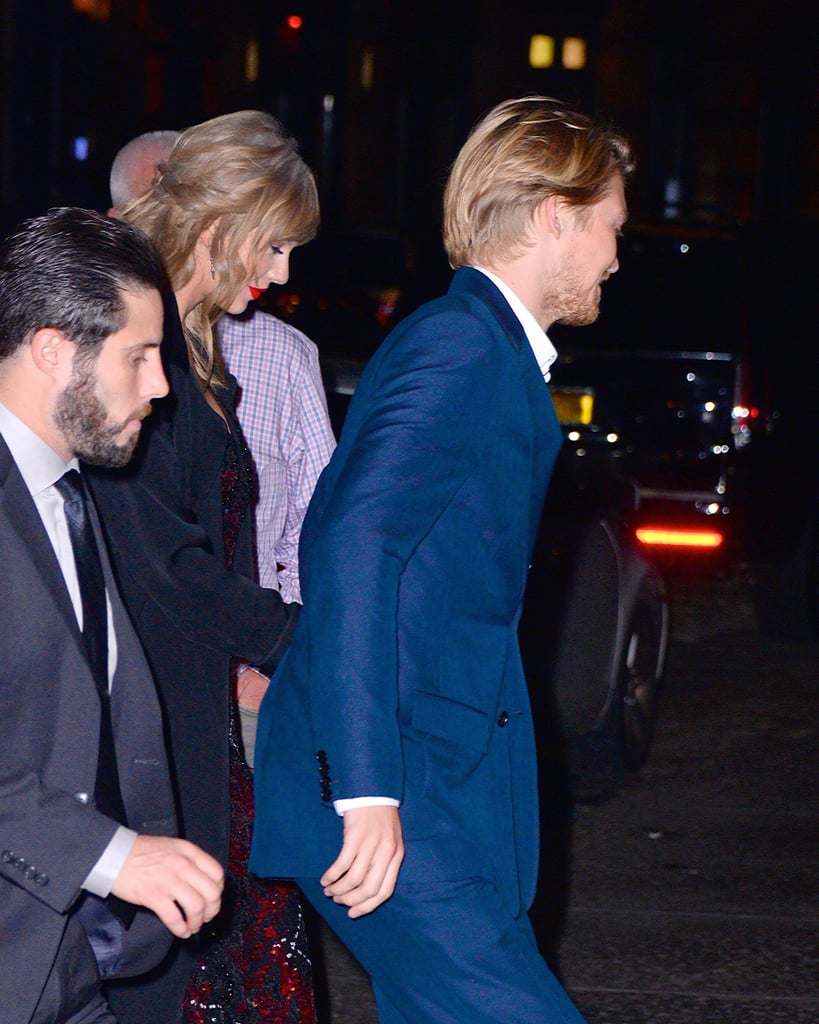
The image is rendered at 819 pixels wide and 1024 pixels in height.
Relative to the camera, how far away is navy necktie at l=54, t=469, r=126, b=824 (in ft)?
7.88

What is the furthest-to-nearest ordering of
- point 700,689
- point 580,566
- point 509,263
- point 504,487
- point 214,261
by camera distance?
1. point 700,689
2. point 580,566
3. point 214,261
4. point 509,263
5. point 504,487

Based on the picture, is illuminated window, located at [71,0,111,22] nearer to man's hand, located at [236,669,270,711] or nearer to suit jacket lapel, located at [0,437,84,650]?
man's hand, located at [236,669,270,711]

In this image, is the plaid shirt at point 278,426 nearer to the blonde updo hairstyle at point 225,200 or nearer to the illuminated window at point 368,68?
the blonde updo hairstyle at point 225,200

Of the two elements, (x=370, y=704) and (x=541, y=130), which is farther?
(x=541, y=130)

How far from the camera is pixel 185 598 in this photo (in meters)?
3.21

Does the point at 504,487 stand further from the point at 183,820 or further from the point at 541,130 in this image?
the point at 183,820

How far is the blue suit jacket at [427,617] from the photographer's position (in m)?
2.42

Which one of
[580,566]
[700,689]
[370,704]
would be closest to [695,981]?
[580,566]

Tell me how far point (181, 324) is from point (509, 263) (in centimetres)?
94

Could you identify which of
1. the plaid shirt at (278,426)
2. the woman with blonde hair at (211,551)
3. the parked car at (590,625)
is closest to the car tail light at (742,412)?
the parked car at (590,625)

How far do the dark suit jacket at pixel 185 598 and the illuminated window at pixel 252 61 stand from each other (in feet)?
90.2

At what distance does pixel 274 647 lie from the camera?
3303mm

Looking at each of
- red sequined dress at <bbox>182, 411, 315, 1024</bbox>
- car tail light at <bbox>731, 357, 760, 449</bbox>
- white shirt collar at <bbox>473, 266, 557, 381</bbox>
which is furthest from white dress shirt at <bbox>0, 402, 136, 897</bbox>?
car tail light at <bbox>731, 357, 760, 449</bbox>

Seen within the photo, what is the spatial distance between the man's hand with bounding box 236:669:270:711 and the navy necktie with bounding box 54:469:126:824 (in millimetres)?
1230
